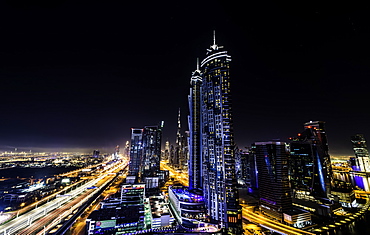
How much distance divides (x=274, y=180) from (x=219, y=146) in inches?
1291

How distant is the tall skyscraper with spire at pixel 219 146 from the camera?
186 ft

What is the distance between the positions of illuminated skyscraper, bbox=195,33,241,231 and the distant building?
22011 mm

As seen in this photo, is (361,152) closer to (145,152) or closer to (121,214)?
(145,152)

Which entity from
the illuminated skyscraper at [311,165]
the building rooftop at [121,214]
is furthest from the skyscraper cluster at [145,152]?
the illuminated skyscraper at [311,165]

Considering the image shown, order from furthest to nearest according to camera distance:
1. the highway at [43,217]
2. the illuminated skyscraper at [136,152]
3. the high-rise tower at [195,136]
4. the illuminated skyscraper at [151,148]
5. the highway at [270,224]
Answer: the illuminated skyscraper at [136,152], the illuminated skyscraper at [151,148], the high-rise tower at [195,136], the highway at [270,224], the highway at [43,217]

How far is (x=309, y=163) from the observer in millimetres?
94375

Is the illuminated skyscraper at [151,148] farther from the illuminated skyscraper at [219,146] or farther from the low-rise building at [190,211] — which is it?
the illuminated skyscraper at [219,146]

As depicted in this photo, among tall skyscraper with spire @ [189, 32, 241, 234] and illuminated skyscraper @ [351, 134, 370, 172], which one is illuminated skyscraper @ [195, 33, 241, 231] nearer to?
tall skyscraper with spire @ [189, 32, 241, 234]

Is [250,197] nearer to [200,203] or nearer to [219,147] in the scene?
[200,203]

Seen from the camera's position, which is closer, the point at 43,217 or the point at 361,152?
the point at 43,217

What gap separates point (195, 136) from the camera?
285 ft

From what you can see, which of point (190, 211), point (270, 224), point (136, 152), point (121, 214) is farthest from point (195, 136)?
point (136, 152)

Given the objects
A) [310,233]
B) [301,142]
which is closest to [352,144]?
[301,142]

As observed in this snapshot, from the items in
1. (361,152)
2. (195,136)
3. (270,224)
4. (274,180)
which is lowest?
(270,224)
